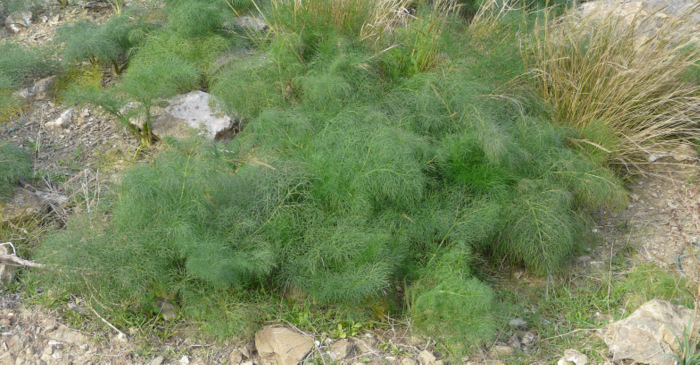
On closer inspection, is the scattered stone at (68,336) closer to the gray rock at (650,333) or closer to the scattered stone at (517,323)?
the scattered stone at (517,323)

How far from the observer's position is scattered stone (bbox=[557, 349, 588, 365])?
2.42 m

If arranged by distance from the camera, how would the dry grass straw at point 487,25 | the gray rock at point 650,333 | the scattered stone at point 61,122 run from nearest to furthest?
the gray rock at point 650,333 → the scattered stone at point 61,122 → the dry grass straw at point 487,25

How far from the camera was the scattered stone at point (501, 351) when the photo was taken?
2.49 m

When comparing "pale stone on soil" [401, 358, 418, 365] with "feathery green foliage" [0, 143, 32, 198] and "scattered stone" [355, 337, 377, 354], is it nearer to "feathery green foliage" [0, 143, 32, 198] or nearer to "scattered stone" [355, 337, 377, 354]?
"scattered stone" [355, 337, 377, 354]

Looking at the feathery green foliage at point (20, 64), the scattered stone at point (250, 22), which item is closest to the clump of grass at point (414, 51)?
the scattered stone at point (250, 22)

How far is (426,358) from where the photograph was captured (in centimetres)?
243

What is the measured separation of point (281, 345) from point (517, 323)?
3.66 ft

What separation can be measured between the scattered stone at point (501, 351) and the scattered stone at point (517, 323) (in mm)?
169

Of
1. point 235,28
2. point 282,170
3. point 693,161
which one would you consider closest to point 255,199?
point 282,170

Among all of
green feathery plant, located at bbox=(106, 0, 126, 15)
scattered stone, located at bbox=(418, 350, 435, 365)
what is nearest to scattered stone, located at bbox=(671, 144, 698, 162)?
scattered stone, located at bbox=(418, 350, 435, 365)

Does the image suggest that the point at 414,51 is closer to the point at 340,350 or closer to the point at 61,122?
the point at 340,350

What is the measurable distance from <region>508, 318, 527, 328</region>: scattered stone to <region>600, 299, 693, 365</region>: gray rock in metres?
0.37

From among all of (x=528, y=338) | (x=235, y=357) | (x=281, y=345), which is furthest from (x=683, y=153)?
(x=235, y=357)

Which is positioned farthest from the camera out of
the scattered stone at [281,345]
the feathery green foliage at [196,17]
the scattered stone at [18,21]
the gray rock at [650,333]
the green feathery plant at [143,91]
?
the scattered stone at [18,21]
